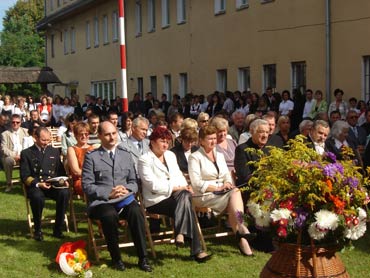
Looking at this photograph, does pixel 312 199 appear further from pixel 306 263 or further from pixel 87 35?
pixel 87 35

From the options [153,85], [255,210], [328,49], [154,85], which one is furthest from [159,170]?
[153,85]

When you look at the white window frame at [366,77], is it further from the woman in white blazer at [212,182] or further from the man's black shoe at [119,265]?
the man's black shoe at [119,265]

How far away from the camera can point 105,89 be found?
36.5m

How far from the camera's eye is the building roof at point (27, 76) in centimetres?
3366

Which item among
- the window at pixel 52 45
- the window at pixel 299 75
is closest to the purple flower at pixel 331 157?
the window at pixel 299 75

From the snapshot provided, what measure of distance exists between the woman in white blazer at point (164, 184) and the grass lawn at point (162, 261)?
12.9 inches

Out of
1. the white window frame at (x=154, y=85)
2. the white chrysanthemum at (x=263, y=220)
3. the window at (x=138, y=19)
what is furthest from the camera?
the window at (x=138, y=19)

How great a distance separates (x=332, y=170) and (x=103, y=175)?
11.8 ft

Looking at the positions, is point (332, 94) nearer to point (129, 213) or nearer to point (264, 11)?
point (264, 11)

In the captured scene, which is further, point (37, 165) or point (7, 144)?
point (7, 144)

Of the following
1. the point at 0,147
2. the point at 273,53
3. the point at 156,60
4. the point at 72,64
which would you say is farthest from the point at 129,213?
the point at 72,64

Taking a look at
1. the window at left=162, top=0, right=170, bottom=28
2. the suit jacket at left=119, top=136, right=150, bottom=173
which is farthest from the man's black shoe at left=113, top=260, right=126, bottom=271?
the window at left=162, top=0, right=170, bottom=28

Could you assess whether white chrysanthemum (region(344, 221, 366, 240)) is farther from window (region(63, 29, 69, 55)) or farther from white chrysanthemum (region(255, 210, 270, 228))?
window (region(63, 29, 69, 55))

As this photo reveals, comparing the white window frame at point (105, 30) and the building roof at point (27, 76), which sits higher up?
the white window frame at point (105, 30)
